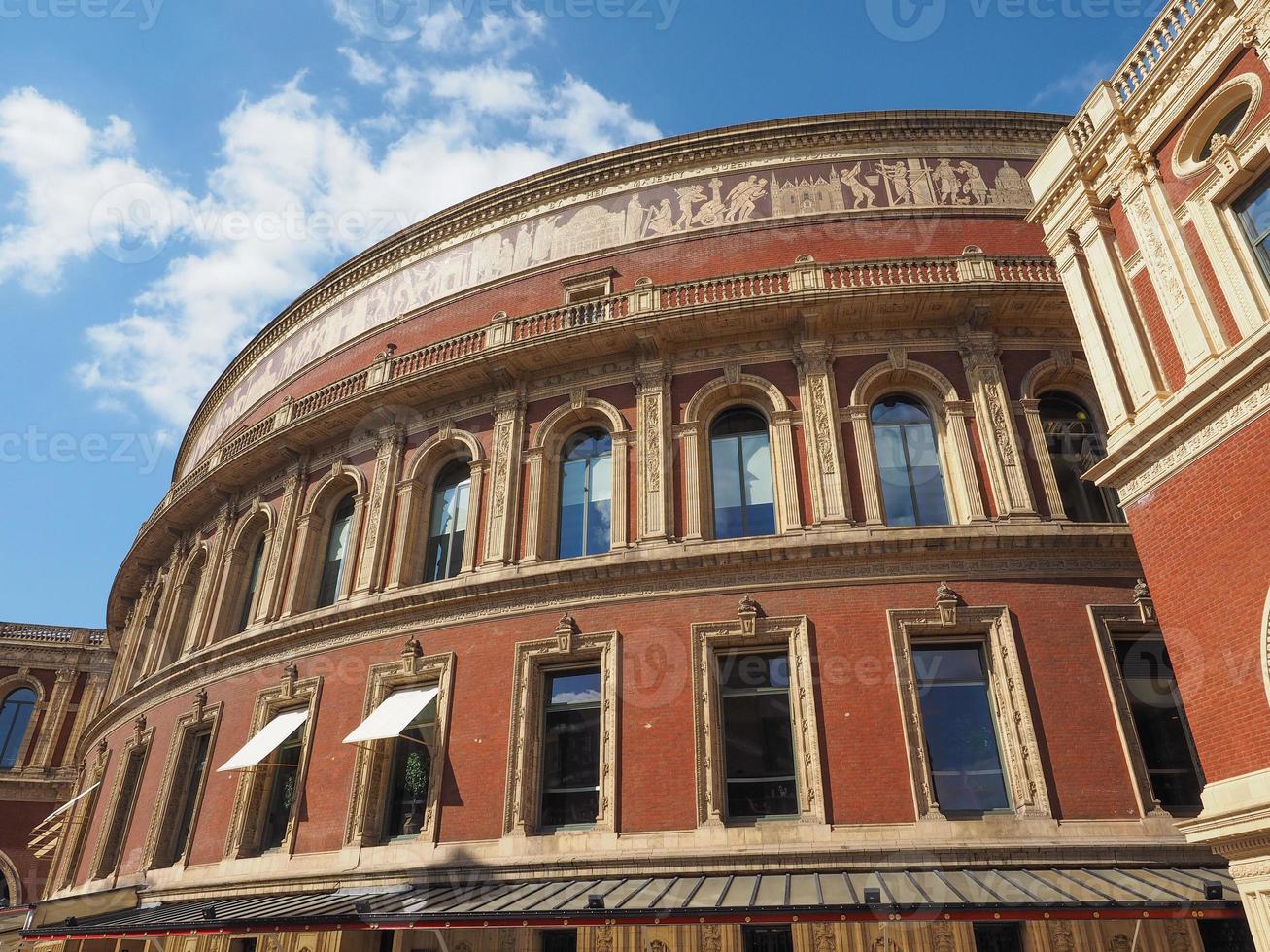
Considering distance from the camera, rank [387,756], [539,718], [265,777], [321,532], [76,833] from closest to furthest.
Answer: [539,718]
[387,756]
[265,777]
[321,532]
[76,833]

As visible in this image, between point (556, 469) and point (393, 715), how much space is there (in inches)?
229

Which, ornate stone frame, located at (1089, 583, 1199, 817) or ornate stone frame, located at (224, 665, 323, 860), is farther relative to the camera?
ornate stone frame, located at (224, 665, 323, 860)

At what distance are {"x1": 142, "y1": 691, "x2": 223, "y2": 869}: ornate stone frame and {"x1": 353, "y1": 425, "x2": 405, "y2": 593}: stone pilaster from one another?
5066 mm

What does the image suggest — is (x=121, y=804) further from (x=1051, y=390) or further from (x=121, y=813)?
(x=1051, y=390)

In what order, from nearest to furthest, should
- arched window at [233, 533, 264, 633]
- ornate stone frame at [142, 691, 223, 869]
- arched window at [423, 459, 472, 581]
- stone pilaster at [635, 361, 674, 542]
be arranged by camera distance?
stone pilaster at [635, 361, 674, 542]
arched window at [423, 459, 472, 581]
ornate stone frame at [142, 691, 223, 869]
arched window at [233, 533, 264, 633]

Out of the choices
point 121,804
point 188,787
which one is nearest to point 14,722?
point 121,804

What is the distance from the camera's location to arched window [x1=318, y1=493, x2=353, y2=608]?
1922 cm

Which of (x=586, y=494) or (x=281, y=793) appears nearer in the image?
(x=586, y=494)

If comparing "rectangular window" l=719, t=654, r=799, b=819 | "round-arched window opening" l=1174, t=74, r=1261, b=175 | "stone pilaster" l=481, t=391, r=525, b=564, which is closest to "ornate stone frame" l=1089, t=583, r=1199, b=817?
"rectangular window" l=719, t=654, r=799, b=819

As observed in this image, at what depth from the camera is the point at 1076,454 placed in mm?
15758

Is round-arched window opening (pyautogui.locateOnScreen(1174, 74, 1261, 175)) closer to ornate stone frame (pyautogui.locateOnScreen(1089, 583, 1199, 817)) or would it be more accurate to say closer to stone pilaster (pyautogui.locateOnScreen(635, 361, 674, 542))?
ornate stone frame (pyautogui.locateOnScreen(1089, 583, 1199, 817))

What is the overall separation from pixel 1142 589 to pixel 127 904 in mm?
20773

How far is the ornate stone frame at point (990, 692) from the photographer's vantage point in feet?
40.7

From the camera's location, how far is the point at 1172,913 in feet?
31.9
